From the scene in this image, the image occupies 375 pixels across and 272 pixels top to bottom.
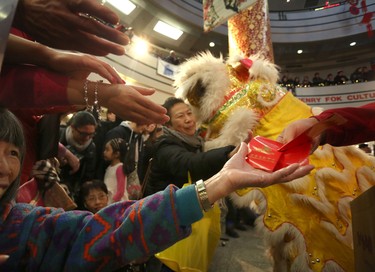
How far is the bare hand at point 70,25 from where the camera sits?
41 cm

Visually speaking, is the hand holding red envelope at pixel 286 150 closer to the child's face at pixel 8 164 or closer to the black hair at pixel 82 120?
the child's face at pixel 8 164

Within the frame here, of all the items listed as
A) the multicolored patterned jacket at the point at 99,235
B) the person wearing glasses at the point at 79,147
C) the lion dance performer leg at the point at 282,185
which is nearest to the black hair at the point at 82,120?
the person wearing glasses at the point at 79,147

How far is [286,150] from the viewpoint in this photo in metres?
0.75

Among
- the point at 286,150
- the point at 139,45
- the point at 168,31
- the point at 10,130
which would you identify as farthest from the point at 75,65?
the point at 168,31

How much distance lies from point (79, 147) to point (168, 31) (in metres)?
8.51

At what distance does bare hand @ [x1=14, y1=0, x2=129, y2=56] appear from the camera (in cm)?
41

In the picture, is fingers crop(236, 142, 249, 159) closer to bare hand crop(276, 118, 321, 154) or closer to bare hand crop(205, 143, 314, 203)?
bare hand crop(205, 143, 314, 203)

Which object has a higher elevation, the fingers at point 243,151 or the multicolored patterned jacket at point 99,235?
the fingers at point 243,151

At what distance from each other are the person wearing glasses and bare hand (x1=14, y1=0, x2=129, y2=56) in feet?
2.14

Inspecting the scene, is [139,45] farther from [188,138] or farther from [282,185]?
[282,185]

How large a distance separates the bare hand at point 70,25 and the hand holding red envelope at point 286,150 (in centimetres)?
48

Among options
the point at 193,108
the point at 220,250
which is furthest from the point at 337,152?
the point at 220,250

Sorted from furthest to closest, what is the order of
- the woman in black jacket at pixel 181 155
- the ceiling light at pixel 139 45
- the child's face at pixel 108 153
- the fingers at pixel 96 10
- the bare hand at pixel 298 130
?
the ceiling light at pixel 139 45 → the child's face at pixel 108 153 → the woman in black jacket at pixel 181 155 → the bare hand at pixel 298 130 → the fingers at pixel 96 10

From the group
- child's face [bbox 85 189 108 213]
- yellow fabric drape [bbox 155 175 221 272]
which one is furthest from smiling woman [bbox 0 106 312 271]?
child's face [bbox 85 189 108 213]
